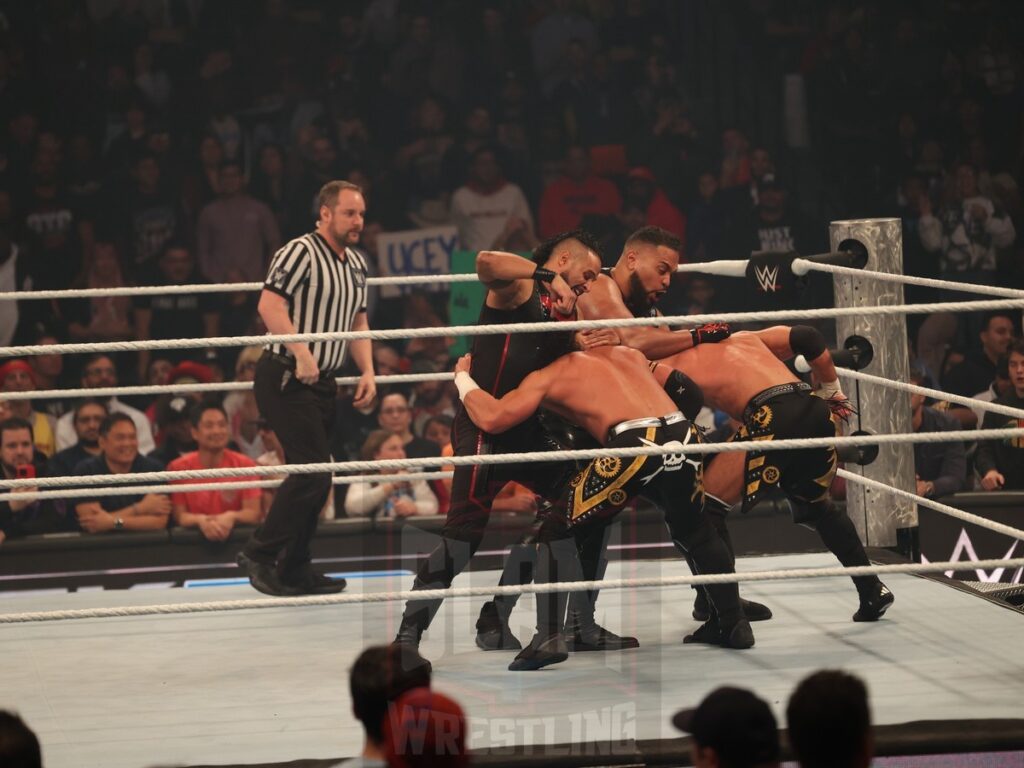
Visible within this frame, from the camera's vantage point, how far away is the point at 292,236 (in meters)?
6.62

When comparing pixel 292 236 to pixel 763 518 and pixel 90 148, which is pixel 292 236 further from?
pixel 763 518

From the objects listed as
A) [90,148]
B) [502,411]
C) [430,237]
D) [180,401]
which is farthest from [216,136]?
[502,411]

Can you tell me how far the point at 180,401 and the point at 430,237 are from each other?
1.59 metres

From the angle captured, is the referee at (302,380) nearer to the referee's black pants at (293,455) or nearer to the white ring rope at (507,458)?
the referee's black pants at (293,455)

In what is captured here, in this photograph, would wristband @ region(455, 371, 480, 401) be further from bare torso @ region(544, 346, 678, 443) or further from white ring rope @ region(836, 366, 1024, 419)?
white ring rope @ region(836, 366, 1024, 419)

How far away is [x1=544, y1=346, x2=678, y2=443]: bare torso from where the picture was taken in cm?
316

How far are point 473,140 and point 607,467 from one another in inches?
157

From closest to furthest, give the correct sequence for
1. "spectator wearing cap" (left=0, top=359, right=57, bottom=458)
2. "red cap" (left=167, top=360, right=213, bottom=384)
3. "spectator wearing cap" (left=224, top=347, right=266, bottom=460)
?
"spectator wearing cap" (left=0, top=359, right=57, bottom=458), "red cap" (left=167, top=360, right=213, bottom=384), "spectator wearing cap" (left=224, top=347, right=266, bottom=460)

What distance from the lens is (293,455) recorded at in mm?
3982

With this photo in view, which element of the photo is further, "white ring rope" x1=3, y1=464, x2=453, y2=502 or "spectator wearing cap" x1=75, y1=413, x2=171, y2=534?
"spectator wearing cap" x1=75, y1=413, x2=171, y2=534

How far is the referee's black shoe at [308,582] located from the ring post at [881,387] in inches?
61.6

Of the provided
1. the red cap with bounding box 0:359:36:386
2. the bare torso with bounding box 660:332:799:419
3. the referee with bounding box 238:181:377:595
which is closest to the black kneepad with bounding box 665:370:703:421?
the bare torso with bounding box 660:332:799:419

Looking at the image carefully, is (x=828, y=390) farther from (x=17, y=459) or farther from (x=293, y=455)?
(x=17, y=459)

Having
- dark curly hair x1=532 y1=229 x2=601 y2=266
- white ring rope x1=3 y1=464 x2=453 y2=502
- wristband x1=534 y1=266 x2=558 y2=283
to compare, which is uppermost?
dark curly hair x1=532 y1=229 x2=601 y2=266
